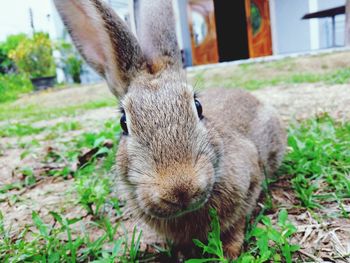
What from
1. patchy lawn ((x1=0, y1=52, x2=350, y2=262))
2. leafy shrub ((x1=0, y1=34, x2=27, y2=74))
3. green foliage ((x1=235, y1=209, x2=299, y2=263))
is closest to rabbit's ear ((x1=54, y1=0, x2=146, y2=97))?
patchy lawn ((x1=0, y1=52, x2=350, y2=262))

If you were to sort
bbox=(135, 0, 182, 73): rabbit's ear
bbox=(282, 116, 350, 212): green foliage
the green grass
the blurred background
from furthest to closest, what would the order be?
the blurred background < bbox=(135, 0, 182, 73): rabbit's ear < bbox=(282, 116, 350, 212): green foliage < the green grass

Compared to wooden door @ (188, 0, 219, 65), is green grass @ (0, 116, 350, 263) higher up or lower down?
lower down

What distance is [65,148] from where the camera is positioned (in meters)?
4.15

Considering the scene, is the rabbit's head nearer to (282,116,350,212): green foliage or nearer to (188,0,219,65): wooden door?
(282,116,350,212): green foliage

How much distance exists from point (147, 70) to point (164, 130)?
740mm

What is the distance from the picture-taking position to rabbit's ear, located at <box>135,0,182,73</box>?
2.53 m

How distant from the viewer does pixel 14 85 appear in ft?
66.0

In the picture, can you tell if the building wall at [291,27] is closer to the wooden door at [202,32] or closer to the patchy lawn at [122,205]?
the wooden door at [202,32]

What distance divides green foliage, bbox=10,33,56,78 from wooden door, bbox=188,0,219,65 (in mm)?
7202

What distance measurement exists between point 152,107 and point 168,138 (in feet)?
0.87

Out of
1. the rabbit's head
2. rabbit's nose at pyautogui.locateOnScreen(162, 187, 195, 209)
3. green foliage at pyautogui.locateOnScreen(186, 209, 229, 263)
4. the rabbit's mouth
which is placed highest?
the rabbit's head

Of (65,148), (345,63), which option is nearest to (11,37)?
(345,63)

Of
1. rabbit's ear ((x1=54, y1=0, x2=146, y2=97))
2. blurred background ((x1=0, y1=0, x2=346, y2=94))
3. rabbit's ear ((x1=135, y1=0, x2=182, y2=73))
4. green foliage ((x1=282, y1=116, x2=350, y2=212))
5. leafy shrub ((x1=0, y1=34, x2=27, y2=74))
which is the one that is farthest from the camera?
leafy shrub ((x1=0, y1=34, x2=27, y2=74))

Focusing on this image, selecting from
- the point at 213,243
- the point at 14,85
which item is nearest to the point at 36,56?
the point at 14,85
